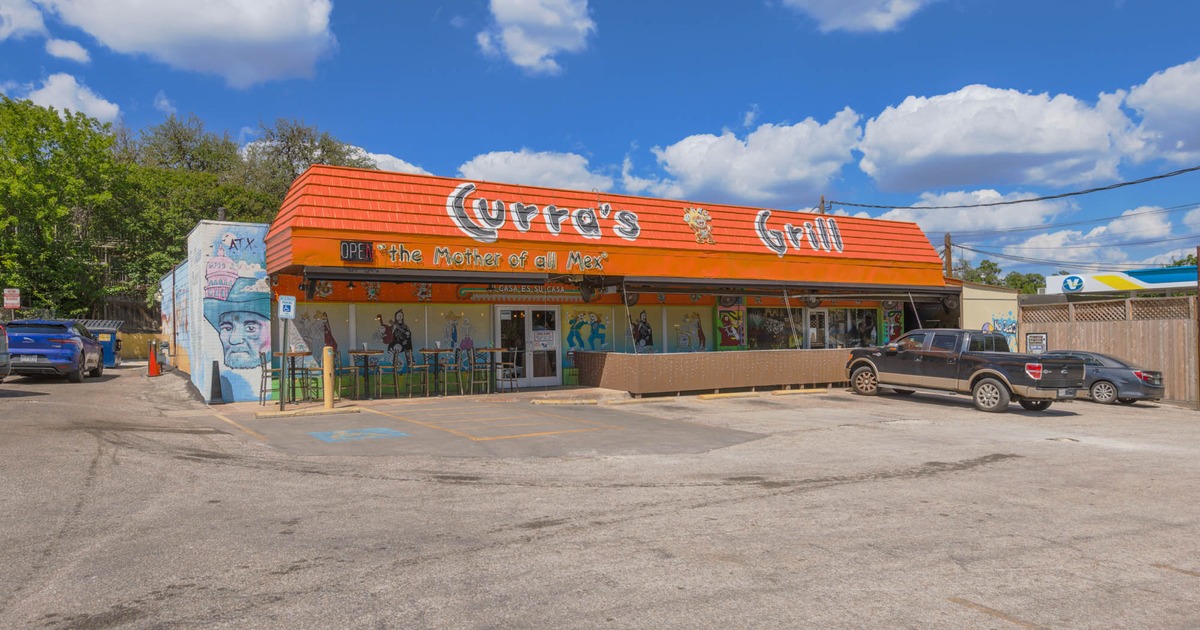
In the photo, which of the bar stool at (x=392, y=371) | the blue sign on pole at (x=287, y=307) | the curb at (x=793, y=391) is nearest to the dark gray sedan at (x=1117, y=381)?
the curb at (x=793, y=391)

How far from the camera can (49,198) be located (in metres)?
33.5

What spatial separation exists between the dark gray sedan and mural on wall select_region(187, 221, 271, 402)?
18974mm

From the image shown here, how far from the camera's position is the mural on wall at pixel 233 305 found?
1622 centimetres

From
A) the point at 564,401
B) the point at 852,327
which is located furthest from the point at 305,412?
the point at 852,327

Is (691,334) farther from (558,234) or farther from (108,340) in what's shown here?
(108,340)

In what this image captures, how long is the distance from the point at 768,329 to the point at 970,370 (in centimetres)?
808

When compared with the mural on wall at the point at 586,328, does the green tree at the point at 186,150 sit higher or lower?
higher

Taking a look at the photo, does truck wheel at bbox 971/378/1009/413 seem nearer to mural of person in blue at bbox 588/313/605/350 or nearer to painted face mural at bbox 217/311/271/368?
mural of person in blue at bbox 588/313/605/350

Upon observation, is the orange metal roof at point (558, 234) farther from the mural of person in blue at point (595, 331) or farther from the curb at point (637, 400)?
the curb at point (637, 400)

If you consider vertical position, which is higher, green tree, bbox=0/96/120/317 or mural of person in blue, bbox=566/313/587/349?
green tree, bbox=0/96/120/317

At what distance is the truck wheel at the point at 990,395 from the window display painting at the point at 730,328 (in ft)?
25.8

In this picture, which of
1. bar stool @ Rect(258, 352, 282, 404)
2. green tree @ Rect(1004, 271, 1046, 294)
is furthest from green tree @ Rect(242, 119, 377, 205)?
green tree @ Rect(1004, 271, 1046, 294)

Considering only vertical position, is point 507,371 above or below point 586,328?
below

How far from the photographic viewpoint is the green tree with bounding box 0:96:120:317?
107ft
